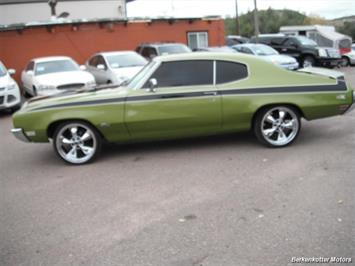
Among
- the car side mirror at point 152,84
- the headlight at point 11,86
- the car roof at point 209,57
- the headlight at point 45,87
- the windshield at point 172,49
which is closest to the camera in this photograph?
the car side mirror at point 152,84

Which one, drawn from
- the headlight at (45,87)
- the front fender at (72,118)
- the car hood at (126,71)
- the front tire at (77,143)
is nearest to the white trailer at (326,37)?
the car hood at (126,71)

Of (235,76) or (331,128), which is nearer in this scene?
(235,76)

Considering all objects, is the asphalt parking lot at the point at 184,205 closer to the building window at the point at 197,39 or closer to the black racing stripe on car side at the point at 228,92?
the black racing stripe on car side at the point at 228,92

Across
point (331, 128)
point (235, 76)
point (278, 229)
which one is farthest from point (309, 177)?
point (331, 128)

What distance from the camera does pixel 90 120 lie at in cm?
600

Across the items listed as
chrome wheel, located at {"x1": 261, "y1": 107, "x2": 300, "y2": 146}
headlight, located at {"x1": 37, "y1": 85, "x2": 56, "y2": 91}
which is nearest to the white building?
headlight, located at {"x1": 37, "y1": 85, "x2": 56, "y2": 91}

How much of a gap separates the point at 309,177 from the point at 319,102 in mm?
1661

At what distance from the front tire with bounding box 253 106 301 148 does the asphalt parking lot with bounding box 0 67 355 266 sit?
6.8 inches

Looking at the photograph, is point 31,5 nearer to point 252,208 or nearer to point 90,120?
point 90,120

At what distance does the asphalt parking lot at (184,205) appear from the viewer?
11.5 feet

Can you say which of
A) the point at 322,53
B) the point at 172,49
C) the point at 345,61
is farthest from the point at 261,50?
the point at 345,61

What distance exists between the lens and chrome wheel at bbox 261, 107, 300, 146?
6309 mm

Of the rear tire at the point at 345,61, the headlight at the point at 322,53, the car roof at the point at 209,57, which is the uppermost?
the car roof at the point at 209,57

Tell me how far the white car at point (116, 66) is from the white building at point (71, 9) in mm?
13396
